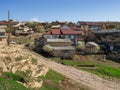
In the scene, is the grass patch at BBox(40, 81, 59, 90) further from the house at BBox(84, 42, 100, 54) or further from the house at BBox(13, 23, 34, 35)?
the house at BBox(13, 23, 34, 35)

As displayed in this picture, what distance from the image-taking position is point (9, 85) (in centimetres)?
2778

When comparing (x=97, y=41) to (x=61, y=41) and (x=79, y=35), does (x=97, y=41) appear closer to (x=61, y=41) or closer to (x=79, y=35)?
(x=79, y=35)

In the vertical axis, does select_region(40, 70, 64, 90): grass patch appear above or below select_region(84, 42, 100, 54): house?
above

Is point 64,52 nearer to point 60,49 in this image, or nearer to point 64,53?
point 64,53

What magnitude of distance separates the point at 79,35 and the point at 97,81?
126 ft

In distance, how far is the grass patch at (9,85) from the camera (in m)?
27.2

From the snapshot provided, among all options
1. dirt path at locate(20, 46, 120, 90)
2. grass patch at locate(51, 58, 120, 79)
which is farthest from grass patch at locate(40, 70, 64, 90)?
grass patch at locate(51, 58, 120, 79)

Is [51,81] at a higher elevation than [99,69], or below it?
higher

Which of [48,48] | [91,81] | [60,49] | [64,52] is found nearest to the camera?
[91,81]

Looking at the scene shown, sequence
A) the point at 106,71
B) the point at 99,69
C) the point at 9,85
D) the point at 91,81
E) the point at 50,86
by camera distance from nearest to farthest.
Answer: the point at 9,85, the point at 50,86, the point at 91,81, the point at 106,71, the point at 99,69

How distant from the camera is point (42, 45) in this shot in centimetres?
7688

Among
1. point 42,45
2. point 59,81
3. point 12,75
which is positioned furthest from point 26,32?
point 12,75

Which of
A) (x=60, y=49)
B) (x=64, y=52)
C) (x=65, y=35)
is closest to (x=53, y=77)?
(x=64, y=52)

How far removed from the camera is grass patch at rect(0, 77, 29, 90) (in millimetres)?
27172
